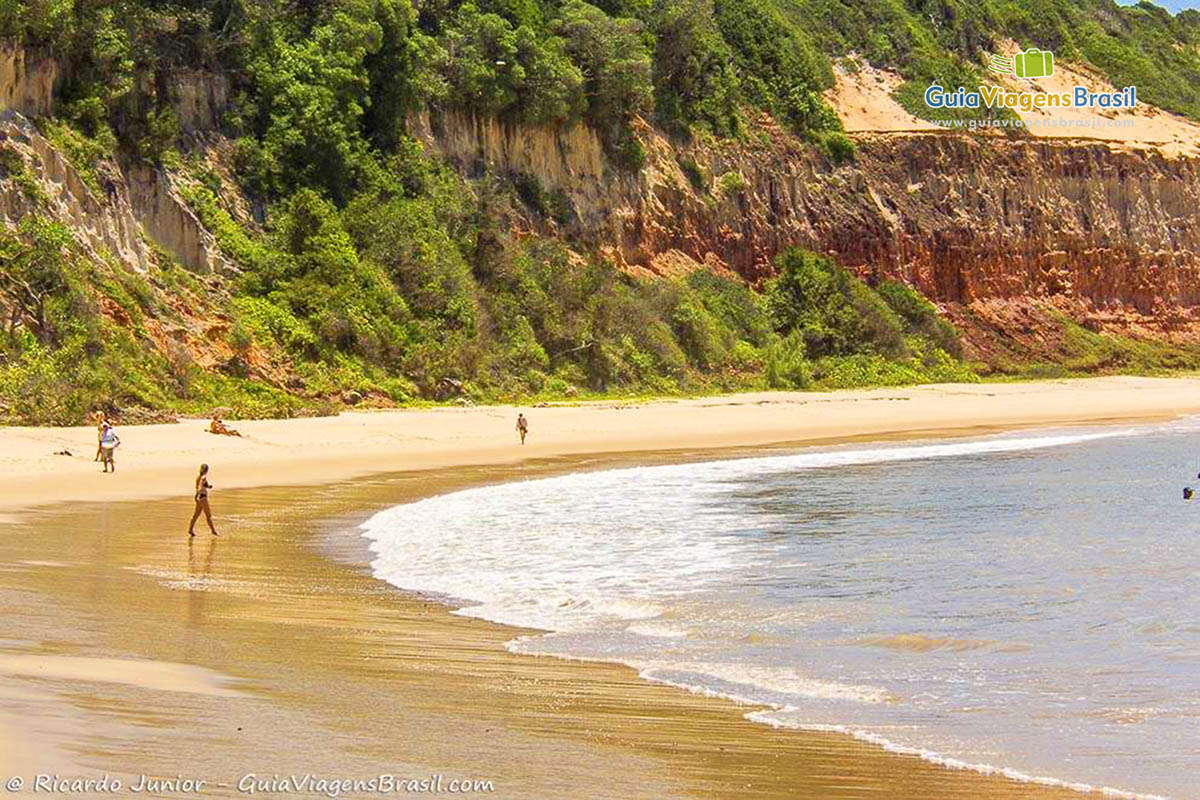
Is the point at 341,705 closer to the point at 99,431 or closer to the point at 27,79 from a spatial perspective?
the point at 99,431

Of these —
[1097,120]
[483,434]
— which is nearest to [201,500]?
[483,434]

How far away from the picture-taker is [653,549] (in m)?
15.4

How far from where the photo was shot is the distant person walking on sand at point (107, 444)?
2039 cm

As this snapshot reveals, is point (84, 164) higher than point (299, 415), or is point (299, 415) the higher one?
point (84, 164)

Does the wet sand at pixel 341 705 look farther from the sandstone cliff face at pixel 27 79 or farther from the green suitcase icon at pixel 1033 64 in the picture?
the green suitcase icon at pixel 1033 64

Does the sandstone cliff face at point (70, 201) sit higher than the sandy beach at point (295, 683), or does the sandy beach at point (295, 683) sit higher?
the sandstone cliff face at point (70, 201)

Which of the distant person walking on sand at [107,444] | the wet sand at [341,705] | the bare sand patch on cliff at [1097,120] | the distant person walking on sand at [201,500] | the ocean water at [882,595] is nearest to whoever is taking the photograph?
the wet sand at [341,705]

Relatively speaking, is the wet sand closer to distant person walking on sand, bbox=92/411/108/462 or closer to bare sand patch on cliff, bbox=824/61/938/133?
distant person walking on sand, bbox=92/411/108/462

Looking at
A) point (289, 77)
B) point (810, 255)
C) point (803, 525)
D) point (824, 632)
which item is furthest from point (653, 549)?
point (810, 255)

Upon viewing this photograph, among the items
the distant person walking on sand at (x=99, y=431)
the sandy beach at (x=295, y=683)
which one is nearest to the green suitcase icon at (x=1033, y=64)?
the distant person walking on sand at (x=99, y=431)

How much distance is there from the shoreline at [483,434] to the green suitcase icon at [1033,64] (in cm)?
2846

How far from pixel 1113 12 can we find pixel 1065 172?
98.7 feet

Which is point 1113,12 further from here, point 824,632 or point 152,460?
point 824,632

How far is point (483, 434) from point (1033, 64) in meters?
54.3
